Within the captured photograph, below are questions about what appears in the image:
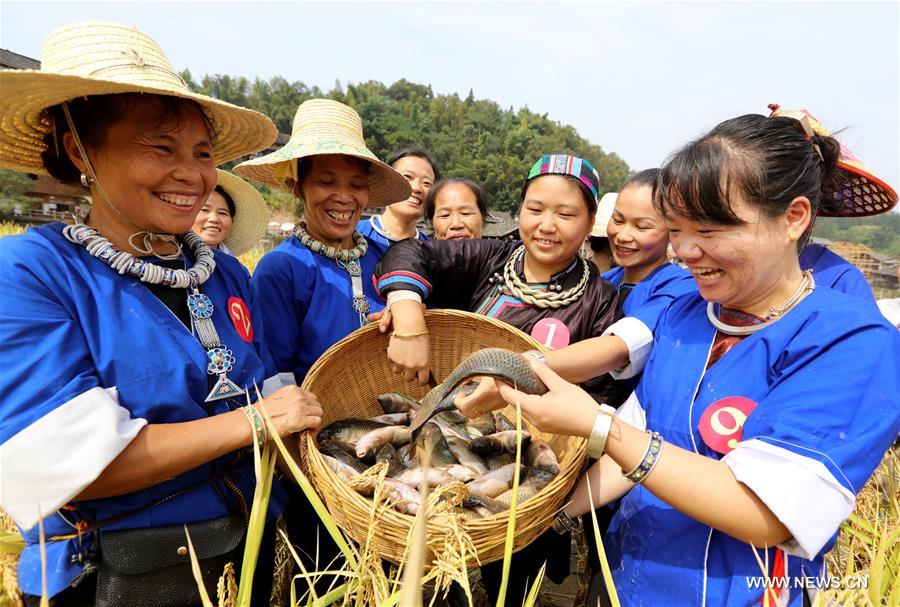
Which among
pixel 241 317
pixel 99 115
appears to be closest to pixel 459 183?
pixel 241 317

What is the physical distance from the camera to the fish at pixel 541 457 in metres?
1.96

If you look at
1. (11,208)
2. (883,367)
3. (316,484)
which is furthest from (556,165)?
(11,208)

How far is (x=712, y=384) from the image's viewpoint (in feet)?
4.92

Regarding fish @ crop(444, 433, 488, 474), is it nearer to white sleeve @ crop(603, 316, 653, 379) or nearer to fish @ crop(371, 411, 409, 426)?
fish @ crop(371, 411, 409, 426)

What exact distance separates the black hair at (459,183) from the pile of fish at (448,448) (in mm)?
1916

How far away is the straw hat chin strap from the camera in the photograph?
152 centimetres

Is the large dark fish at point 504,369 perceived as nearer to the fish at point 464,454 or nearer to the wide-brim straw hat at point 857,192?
the fish at point 464,454

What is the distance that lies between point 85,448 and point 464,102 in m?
105

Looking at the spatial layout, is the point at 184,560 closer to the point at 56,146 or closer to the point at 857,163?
the point at 56,146

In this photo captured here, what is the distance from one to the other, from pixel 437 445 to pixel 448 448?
5cm

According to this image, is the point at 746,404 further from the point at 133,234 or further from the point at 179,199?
the point at 133,234

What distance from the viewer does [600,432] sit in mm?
1387

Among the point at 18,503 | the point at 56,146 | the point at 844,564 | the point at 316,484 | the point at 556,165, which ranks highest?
the point at 556,165

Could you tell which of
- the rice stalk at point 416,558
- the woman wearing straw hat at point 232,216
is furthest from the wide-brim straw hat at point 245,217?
the rice stalk at point 416,558
